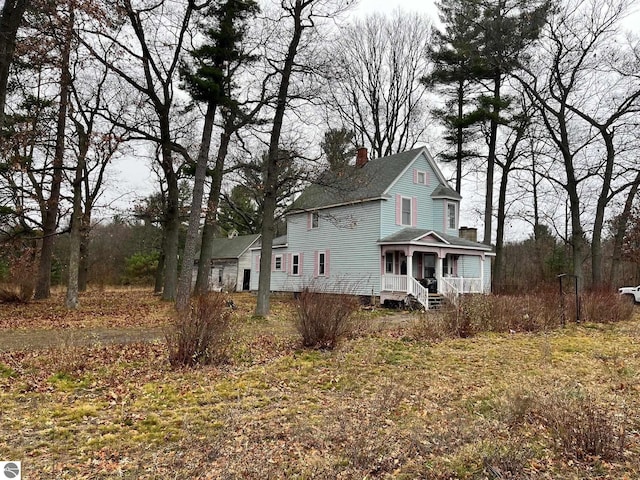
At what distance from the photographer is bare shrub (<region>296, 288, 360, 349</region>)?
8328mm

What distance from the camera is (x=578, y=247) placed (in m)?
21.5

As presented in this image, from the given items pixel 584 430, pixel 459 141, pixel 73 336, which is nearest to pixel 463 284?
pixel 459 141

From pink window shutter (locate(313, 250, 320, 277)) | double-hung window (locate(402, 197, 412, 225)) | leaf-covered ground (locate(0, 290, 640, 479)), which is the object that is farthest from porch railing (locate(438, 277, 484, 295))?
leaf-covered ground (locate(0, 290, 640, 479))

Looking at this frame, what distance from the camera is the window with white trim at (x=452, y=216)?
22.9 meters

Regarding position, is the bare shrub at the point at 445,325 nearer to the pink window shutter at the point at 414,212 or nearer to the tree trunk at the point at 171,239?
the pink window shutter at the point at 414,212

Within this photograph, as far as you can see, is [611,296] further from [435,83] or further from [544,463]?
[435,83]

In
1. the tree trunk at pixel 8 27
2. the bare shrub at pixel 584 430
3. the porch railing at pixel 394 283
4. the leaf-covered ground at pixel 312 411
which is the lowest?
the leaf-covered ground at pixel 312 411

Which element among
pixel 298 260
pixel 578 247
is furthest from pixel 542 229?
pixel 298 260

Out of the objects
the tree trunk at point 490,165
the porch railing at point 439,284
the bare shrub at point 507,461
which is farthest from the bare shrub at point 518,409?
the tree trunk at point 490,165

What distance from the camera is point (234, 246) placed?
33.9 metres

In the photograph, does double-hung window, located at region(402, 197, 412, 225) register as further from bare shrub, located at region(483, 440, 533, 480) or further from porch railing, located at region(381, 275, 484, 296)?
bare shrub, located at region(483, 440, 533, 480)

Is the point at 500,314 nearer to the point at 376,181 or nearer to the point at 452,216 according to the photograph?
the point at 376,181

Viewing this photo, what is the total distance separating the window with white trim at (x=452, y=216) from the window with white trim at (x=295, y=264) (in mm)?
8729

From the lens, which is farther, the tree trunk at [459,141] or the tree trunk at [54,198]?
the tree trunk at [459,141]
